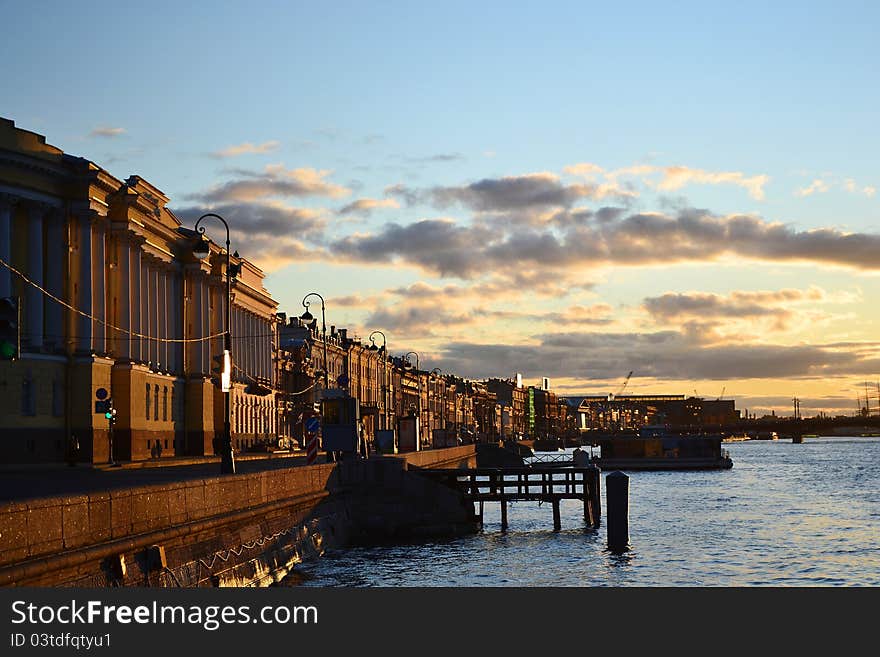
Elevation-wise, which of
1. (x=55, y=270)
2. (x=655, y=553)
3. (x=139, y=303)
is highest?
(x=55, y=270)

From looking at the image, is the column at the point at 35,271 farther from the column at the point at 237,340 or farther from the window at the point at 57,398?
the column at the point at 237,340

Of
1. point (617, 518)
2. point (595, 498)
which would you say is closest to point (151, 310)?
point (595, 498)

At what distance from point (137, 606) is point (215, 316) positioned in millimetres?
94509

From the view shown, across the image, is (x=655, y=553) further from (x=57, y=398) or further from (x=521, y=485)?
(x=57, y=398)

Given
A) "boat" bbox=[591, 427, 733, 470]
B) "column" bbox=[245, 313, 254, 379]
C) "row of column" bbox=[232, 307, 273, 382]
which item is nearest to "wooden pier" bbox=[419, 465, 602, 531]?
"row of column" bbox=[232, 307, 273, 382]

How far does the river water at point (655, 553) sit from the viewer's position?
1729 inches

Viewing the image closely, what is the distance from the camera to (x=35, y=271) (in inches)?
2854

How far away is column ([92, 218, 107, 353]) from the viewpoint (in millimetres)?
77000

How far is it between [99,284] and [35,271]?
599cm

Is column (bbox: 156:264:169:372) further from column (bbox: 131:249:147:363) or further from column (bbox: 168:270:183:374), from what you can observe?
column (bbox: 131:249:147:363)

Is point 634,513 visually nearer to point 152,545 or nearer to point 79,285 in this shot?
point 79,285

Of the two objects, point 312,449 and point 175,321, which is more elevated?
point 175,321

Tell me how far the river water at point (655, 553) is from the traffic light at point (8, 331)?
73.6 ft

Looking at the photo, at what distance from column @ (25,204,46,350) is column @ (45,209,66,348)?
0.86 m
